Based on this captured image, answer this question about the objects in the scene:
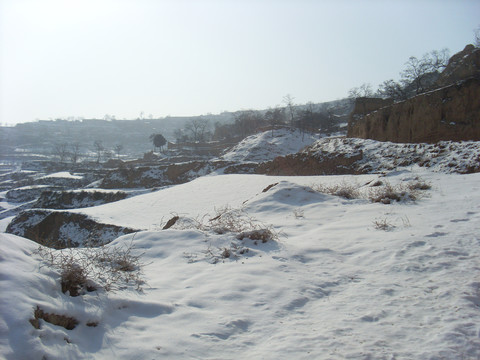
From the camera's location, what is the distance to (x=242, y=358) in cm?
239

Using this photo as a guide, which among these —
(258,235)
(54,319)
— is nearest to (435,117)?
(258,235)

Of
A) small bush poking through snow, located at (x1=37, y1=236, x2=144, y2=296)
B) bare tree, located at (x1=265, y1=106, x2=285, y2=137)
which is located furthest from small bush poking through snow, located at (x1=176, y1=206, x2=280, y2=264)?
bare tree, located at (x1=265, y1=106, x2=285, y2=137)

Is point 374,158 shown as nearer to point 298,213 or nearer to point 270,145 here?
point 298,213

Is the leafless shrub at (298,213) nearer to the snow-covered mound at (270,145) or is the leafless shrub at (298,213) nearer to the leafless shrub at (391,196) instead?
the leafless shrub at (391,196)

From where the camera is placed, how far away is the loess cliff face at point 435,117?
14.3m

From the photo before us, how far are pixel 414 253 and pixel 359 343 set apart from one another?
2.20 m

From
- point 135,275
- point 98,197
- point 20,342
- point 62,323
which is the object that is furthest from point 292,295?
point 98,197

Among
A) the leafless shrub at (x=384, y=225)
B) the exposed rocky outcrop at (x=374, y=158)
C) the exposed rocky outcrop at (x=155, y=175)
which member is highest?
the exposed rocky outcrop at (x=374, y=158)

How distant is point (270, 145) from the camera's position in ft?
151

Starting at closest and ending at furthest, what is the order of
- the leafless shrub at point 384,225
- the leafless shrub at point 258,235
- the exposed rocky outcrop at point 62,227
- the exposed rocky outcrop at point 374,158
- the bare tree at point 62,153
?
1. the leafless shrub at point 258,235
2. the leafless shrub at point 384,225
3. the exposed rocky outcrop at point 374,158
4. the exposed rocky outcrop at point 62,227
5. the bare tree at point 62,153

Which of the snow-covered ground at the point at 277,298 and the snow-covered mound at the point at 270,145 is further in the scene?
the snow-covered mound at the point at 270,145

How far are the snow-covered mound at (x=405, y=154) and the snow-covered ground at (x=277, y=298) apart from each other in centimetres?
746

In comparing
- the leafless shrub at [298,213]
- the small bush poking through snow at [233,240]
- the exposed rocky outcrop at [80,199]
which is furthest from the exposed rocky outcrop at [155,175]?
the small bush poking through snow at [233,240]

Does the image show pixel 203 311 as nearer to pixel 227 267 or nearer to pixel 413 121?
pixel 227 267
